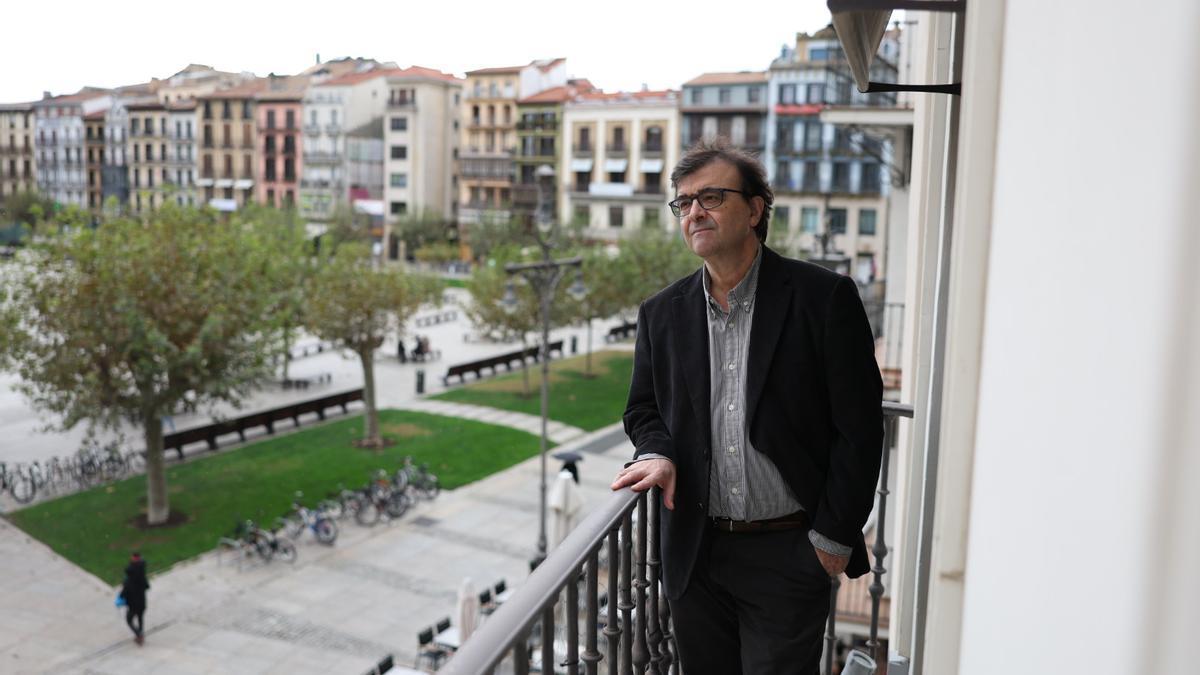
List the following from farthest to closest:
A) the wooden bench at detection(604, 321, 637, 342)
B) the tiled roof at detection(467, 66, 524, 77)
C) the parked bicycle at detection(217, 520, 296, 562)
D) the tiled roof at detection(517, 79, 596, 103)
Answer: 1. the tiled roof at detection(467, 66, 524, 77)
2. the tiled roof at detection(517, 79, 596, 103)
3. the wooden bench at detection(604, 321, 637, 342)
4. the parked bicycle at detection(217, 520, 296, 562)

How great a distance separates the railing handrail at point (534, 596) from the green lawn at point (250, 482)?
53.9 ft

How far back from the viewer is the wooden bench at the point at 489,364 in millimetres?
34812

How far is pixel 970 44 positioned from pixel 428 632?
42.3 feet

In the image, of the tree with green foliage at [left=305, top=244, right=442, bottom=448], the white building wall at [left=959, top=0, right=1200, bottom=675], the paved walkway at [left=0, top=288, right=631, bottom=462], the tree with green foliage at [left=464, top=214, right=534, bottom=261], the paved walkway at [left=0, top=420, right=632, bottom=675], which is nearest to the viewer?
the white building wall at [left=959, top=0, right=1200, bottom=675]

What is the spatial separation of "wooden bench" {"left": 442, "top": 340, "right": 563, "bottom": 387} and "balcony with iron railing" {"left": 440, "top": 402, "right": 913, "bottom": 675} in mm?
29871

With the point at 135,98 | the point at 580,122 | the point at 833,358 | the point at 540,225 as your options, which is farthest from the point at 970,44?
the point at 135,98

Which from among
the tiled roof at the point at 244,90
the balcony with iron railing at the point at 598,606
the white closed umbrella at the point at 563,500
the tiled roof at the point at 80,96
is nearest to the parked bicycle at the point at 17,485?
the white closed umbrella at the point at 563,500

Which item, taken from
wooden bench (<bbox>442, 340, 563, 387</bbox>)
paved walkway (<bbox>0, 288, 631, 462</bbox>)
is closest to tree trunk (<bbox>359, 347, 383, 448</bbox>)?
paved walkway (<bbox>0, 288, 631, 462</bbox>)

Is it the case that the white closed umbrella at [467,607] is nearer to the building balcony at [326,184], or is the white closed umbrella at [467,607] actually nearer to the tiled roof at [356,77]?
the tiled roof at [356,77]

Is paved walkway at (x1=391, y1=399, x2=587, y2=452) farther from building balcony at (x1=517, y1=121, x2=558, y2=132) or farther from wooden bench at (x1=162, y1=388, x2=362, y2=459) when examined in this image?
building balcony at (x1=517, y1=121, x2=558, y2=132)

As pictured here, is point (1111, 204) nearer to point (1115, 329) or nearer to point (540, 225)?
point (1115, 329)

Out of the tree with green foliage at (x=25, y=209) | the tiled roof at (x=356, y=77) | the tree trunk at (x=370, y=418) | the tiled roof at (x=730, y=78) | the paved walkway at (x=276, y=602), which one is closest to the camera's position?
the paved walkway at (x=276, y=602)

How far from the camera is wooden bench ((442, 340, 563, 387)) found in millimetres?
Result: 34812

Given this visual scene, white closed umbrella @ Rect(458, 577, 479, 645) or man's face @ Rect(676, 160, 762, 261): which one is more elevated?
man's face @ Rect(676, 160, 762, 261)
